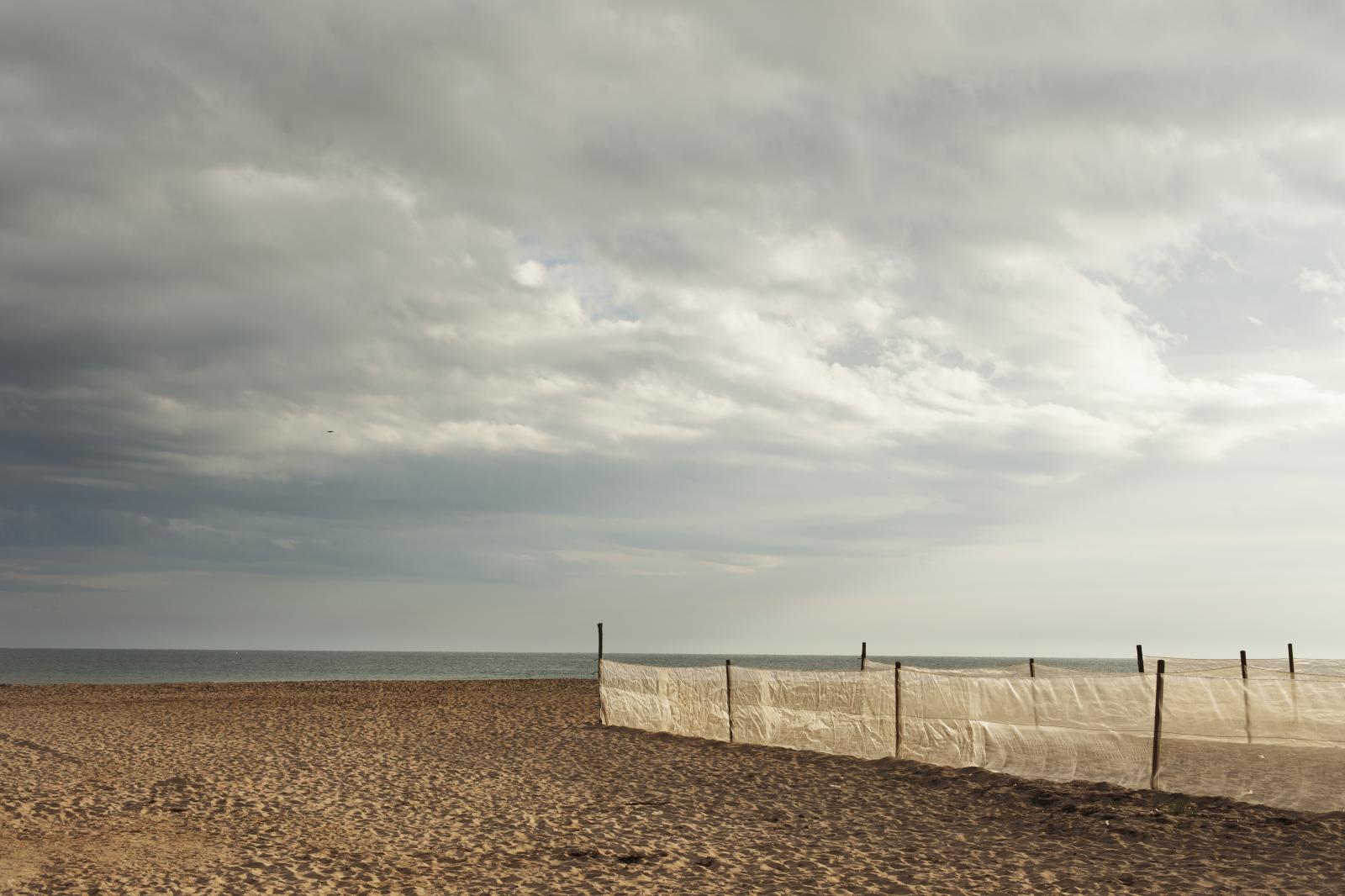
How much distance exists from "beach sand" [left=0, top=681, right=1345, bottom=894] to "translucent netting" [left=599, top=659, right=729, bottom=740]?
0.95m

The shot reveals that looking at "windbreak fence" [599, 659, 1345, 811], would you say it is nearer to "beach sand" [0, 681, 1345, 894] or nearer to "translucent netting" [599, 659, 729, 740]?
"translucent netting" [599, 659, 729, 740]

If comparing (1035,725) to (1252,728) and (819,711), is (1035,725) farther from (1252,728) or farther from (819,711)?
(819,711)

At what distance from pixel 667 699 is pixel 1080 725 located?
28.3ft

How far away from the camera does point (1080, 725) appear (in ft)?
52.1

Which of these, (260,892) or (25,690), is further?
(25,690)

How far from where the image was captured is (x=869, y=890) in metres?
8.93

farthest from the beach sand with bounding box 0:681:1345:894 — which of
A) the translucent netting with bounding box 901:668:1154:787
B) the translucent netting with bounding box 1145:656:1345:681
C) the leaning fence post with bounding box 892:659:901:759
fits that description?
the translucent netting with bounding box 1145:656:1345:681

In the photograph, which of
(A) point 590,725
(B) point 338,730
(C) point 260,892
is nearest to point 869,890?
(C) point 260,892

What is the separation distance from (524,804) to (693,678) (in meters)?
8.11

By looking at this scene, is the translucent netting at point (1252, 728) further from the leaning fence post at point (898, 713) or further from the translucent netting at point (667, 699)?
the translucent netting at point (667, 699)

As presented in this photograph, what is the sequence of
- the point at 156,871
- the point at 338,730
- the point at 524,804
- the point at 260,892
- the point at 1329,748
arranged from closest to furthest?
the point at 260,892
the point at 156,871
the point at 524,804
the point at 1329,748
the point at 338,730

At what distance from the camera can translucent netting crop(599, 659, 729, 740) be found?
20.1 m

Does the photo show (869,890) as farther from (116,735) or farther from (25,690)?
(25,690)

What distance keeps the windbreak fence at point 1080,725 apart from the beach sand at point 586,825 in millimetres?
658
